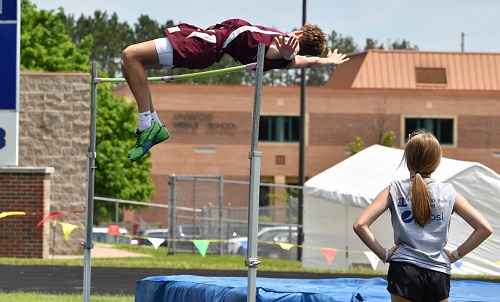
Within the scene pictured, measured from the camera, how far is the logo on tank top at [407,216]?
6.19m

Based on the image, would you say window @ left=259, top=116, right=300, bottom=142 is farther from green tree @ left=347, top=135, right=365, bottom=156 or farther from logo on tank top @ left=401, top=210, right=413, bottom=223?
logo on tank top @ left=401, top=210, right=413, bottom=223

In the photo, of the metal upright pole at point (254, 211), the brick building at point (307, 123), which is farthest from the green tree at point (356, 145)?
the metal upright pole at point (254, 211)

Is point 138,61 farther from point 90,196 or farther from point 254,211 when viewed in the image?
point 90,196

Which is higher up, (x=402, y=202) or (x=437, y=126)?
(x=437, y=126)

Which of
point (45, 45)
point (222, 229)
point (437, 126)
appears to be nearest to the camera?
point (222, 229)

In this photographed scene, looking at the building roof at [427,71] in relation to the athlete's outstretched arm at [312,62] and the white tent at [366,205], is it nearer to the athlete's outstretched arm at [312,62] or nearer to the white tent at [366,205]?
the white tent at [366,205]

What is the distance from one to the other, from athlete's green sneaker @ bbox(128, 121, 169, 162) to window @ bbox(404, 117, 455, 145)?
52.2 metres

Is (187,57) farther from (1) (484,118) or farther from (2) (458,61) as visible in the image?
(2) (458,61)

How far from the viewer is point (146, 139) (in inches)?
324

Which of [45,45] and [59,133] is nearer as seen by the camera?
[59,133]

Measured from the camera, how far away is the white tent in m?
20.7

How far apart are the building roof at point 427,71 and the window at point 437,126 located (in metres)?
4.19

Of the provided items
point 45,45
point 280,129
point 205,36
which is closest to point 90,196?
point 205,36

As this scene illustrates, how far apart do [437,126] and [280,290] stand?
52.3m
